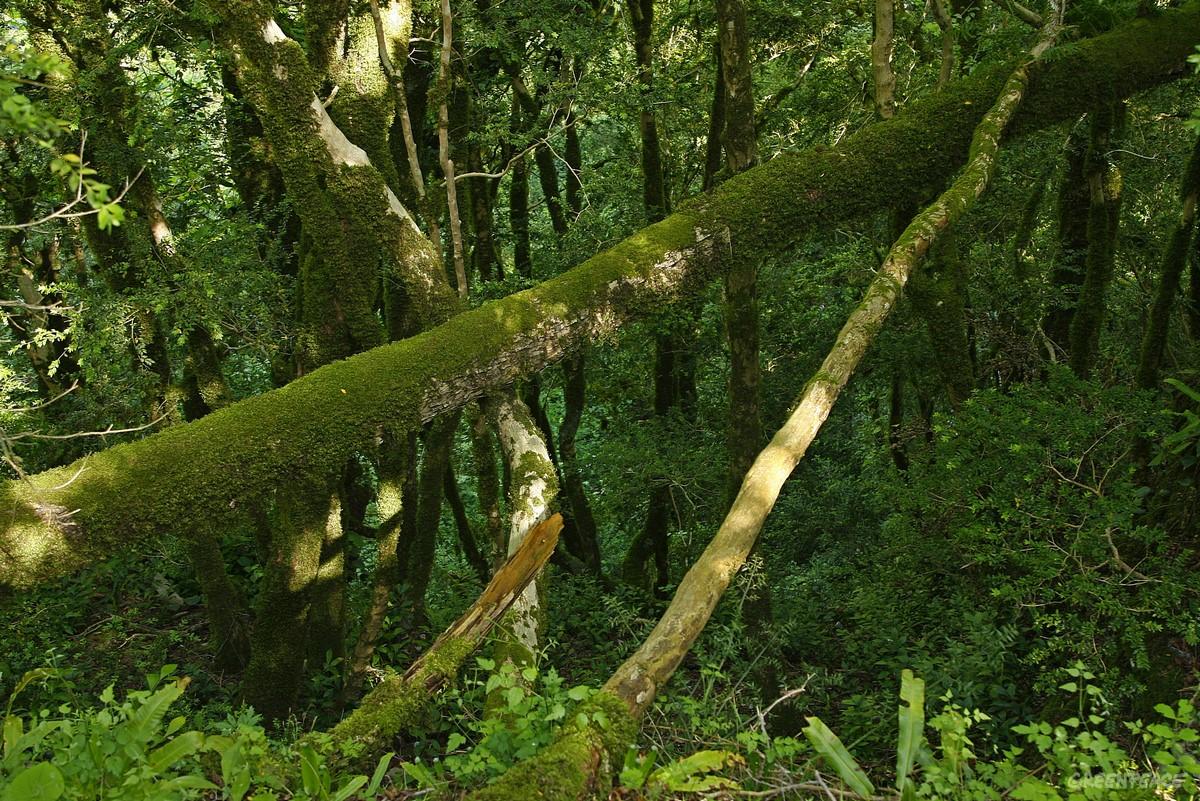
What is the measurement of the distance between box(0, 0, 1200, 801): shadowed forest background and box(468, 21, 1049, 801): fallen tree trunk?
23 millimetres

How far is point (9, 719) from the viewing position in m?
3.48

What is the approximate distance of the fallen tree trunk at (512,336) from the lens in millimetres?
3754

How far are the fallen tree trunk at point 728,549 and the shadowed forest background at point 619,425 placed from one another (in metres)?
0.02

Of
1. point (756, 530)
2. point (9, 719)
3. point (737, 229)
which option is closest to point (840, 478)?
point (737, 229)

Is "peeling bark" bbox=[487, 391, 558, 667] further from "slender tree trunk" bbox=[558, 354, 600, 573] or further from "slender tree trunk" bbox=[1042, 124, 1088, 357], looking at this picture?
"slender tree trunk" bbox=[558, 354, 600, 573]

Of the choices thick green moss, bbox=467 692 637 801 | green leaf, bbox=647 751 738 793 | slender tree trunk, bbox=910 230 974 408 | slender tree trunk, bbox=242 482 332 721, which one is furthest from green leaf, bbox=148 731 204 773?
slender tree trunk, bbox=910 230 974 408

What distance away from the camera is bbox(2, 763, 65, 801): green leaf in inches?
107

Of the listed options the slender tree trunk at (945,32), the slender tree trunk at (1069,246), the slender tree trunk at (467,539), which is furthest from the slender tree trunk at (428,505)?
the slender tree trunk at (1069,246)

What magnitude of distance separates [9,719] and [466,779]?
1.83 meters

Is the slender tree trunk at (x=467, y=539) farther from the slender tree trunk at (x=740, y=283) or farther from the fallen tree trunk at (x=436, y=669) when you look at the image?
the fallen tree trunk at (x=436, y=669)

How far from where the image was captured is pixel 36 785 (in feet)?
9.00

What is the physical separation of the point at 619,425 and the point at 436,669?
7490 millimetres

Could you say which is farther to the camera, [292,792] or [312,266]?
[312,266]

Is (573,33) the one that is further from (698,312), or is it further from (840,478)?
(840,478)
